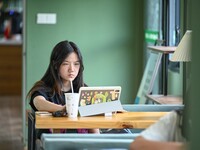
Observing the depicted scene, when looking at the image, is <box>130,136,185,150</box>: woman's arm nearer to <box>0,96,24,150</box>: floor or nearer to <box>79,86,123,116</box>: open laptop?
<box>79,86,123,116</box>: open laptop

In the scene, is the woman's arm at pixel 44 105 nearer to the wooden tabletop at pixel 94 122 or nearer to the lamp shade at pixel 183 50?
the wooden tabletop at pixel 94 122

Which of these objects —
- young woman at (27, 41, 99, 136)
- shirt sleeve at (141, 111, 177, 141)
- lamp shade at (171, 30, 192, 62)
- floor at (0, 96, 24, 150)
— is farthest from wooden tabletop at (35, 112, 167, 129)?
floor at (0, 96, 24, 150)

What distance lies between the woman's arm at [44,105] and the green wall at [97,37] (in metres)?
3.04

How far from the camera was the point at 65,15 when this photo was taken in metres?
7.84

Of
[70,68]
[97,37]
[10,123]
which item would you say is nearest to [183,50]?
[70,68]

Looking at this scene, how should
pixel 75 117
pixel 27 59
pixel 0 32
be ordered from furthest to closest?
pixel 0 32 < pixel 27 59 < pixel 75 117

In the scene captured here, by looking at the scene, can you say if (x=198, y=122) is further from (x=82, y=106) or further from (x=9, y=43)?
(x=9, y=43)

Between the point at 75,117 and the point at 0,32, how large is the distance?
32.0ft

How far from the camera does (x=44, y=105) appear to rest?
15.5ft

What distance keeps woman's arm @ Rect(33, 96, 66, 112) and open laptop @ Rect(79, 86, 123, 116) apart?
0.17 m

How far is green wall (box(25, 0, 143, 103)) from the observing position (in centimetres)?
779

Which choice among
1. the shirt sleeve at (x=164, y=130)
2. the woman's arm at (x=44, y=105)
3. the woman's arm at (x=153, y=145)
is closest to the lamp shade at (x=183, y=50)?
the woman's arm at (x=44, y=105)

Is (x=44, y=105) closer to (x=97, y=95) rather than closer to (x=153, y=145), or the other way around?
(x=97, y=95)

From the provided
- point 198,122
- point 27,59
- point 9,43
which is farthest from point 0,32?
point 198,122
